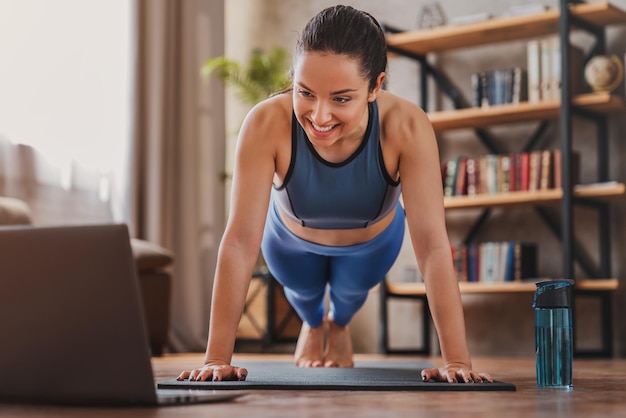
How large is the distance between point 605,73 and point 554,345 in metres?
2.51

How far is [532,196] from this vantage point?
12.4 ft

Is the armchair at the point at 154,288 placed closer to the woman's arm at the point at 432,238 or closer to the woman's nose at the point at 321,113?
the woman's arm at the point at 432,238

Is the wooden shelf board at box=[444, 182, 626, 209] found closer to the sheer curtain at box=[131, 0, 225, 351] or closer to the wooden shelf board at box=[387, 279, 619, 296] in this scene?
the wooden shelf board at box=[387, 279, 619, 296]

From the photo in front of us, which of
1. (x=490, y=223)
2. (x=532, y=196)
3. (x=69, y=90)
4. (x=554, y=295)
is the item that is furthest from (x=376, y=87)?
(x=69, y=90)

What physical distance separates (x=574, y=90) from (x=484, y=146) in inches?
23.9

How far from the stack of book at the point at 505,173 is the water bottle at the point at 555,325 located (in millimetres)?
2272

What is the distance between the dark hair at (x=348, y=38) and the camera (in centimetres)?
160

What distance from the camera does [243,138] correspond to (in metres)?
1.83

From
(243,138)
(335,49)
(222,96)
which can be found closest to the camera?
(335,49)

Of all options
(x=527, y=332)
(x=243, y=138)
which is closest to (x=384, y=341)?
(x=527, y=332)

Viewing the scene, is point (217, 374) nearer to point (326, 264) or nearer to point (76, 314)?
point (76, 314)

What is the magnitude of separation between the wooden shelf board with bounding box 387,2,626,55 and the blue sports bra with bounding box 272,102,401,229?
6.70 ft

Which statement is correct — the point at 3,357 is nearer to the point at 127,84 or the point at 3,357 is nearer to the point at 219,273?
the point at 219,273

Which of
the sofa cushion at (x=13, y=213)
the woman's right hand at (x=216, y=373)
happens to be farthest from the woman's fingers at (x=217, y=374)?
the sofa cushion at (x=13, y=213)
